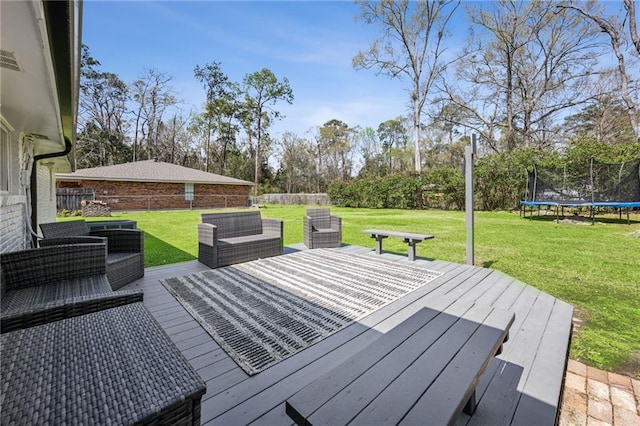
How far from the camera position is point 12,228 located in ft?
9.83

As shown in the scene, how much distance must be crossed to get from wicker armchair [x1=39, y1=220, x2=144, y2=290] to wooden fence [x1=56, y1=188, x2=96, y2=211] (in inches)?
518

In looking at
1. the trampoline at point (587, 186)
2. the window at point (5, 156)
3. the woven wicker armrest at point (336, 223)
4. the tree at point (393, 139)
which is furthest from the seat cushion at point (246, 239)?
the tree at point (393, 139)

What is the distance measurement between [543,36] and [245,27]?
706 inches

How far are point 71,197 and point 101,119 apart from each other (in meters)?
14.6

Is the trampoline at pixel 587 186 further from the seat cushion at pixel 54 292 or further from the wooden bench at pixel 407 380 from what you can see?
the seat cushion at pixel 54 292

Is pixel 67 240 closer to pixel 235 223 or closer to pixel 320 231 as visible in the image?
pixel 235 223

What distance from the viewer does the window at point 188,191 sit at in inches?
755

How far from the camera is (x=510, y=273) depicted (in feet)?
14.0

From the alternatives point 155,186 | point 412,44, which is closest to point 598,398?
point 155,186

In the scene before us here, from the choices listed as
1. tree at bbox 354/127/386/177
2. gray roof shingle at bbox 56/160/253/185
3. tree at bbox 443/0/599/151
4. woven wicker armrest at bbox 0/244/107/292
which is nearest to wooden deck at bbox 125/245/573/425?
woven wicker armrest at bbox 0/244/107/292

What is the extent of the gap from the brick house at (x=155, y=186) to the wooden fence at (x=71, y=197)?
3.98 ft

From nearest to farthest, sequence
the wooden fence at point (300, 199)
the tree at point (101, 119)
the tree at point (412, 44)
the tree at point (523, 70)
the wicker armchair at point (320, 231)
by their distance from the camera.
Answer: the wicker armchair at point (320, 231)
the tree at point (523, 70)
the tree at point (412, 44)
the wooden fence at point (300, 199)
the tree at point (101, 119)

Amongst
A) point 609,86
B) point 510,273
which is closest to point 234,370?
point 510,273

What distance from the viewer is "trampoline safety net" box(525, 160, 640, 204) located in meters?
9.89
